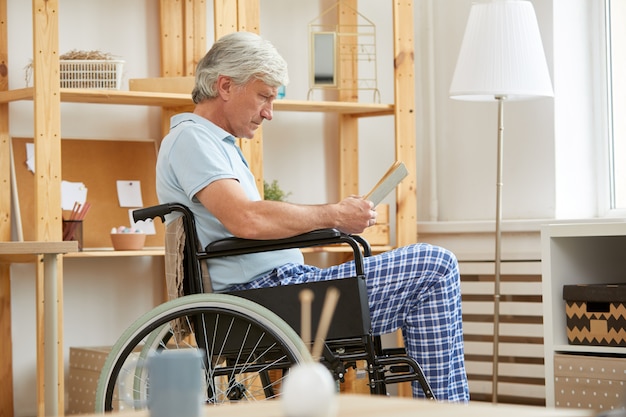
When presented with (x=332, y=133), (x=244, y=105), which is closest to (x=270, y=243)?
(x=244, y=105)

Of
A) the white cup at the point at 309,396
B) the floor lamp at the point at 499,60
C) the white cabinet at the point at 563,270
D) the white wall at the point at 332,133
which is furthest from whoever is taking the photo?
the white wall at the point at 332,133

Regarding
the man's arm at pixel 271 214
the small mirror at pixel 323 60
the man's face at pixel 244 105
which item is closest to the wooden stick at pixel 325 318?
the man's arm at pixel 271 214

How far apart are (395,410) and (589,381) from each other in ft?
5.58

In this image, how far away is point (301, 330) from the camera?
2064mm

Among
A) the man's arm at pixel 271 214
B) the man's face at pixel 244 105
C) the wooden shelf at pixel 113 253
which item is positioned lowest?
the wooden shelf at pixel 113 253

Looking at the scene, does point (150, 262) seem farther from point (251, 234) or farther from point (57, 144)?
point (251, 234)

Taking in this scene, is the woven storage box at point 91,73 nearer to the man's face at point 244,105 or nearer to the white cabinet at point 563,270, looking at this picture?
the man's face at point 244,105

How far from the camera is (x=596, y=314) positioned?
268 centimetres

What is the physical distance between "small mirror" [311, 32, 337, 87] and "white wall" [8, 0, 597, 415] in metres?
0.21

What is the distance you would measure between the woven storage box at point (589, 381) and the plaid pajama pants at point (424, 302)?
25.2 inches

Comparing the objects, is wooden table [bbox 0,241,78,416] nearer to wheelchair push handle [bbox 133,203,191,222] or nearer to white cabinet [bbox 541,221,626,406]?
wheelchair push handle [bbox 133,203,191,222]

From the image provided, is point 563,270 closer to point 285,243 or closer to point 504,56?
point 504,56

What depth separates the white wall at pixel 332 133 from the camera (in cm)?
356

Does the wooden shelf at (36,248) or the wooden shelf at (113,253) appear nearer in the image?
the wooden shelf at (36,248)
